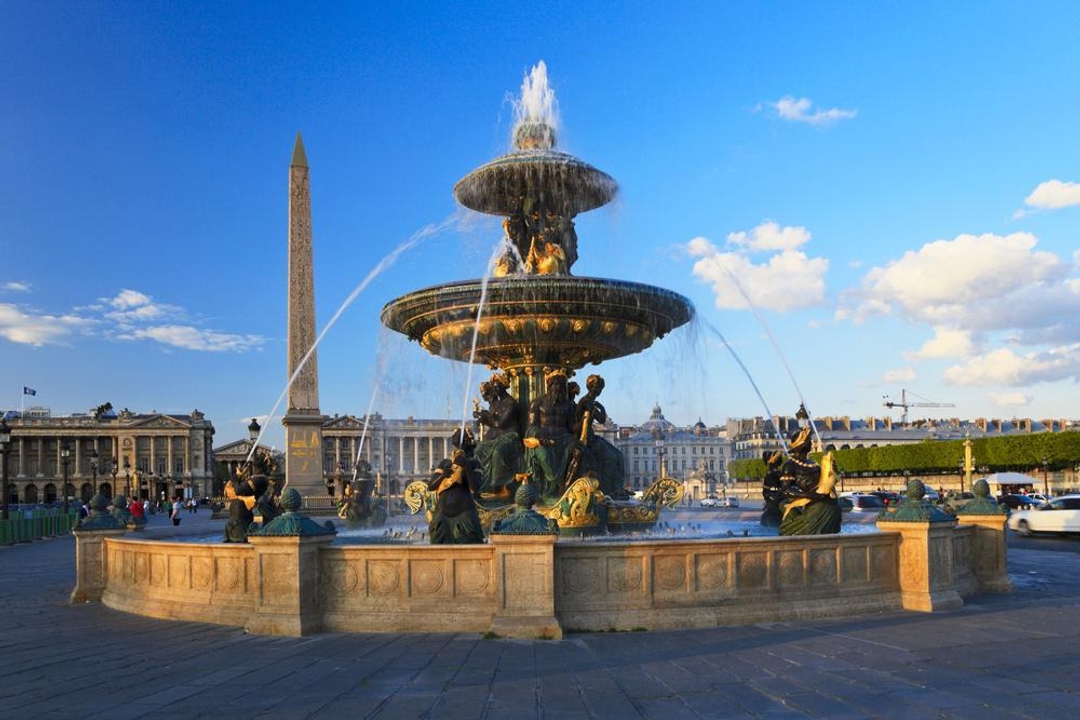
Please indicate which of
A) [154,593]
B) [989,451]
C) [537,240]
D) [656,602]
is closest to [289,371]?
[537,240]

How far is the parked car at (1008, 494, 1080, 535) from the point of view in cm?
2552

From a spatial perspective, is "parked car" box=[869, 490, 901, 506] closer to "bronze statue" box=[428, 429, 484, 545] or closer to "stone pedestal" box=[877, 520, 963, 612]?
"stone pedestal" box=[877, 520, 963, 612]

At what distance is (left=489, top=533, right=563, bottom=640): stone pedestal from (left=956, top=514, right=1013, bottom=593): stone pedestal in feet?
19.7

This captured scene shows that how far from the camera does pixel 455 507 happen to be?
411 inches

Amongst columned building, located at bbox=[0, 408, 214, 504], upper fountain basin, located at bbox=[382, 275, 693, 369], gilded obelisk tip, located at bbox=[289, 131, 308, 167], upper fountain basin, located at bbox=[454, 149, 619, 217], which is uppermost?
gilded obelisk tip, located at bbox=[289, 131, 308, 167]

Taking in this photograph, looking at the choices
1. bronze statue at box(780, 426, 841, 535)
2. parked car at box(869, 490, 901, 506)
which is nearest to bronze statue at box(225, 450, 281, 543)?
bronze statue at box(780, 426, 841, 535)

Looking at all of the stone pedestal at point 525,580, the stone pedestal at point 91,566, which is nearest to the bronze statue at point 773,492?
the stone pedestal at point 525,580

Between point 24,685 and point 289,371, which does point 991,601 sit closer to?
point 24,685

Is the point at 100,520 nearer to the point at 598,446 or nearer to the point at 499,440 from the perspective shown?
the point at 499,440

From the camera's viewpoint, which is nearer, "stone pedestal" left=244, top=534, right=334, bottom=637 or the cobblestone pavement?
the cobblestone pavement

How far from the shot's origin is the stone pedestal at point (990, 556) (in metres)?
11.5

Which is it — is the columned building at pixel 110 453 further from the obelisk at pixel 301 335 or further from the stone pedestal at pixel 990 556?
the stone pedestal at pixel 990 556

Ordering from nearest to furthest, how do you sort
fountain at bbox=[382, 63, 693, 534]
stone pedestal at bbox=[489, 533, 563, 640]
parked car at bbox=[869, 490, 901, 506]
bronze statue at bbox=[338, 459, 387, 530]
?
stone pedestal at bbox=[489, 533, 563, 640], fountain at bbox=[382, 63, 693, 534], bronze statue at bbox=[338, 459, 387, 530], parked car at bbox=[869, 490, 901, 506]

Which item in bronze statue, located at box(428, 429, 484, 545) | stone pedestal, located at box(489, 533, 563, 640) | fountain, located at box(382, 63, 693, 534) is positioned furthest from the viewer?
fountain, located at box(382, 63, 693, 534)
